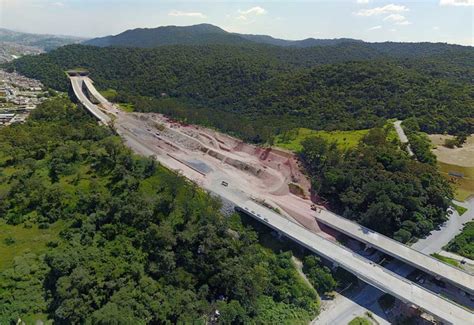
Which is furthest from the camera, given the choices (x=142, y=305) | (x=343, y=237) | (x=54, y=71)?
(x=54, y=71)

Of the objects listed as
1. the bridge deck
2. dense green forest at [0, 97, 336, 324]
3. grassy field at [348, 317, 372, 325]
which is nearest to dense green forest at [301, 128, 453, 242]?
the bridge deck

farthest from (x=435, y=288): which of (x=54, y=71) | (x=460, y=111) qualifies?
(x=54, y=71)

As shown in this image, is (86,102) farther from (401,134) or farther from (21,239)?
(401,134)

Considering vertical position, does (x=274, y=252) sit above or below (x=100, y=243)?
below

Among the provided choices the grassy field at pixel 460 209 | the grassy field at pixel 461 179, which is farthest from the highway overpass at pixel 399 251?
the grassy field at pixel 461 179

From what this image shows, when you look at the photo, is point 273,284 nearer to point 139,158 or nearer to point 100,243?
point 100,243

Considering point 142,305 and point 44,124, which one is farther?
point 44,124

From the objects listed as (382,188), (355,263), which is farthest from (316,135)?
(355,263)
